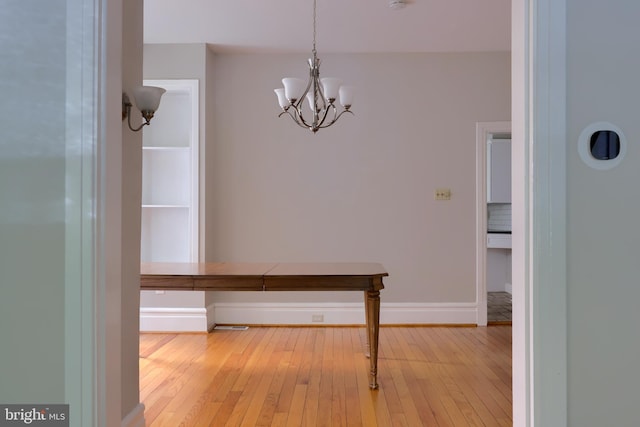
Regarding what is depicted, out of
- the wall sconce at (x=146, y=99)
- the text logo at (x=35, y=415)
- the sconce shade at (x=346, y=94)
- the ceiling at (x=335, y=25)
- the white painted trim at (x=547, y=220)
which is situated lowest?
the text logo at (x=35, y=415)

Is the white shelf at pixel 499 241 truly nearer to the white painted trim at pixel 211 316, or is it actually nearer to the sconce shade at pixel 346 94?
the white painted trim at pixel 211 316

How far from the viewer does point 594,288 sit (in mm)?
1409

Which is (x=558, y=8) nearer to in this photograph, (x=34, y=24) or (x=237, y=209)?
(x=34, y=24)

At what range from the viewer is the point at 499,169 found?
6.34 m

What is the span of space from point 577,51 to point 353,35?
3.22 m

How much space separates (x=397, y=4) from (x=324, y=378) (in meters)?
2.73

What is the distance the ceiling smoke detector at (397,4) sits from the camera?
3.63m

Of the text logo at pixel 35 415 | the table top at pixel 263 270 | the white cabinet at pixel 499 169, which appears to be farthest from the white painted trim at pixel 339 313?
the text logo at pixel 35 415

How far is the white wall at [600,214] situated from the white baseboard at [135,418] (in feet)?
5.38

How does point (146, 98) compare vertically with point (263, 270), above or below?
above

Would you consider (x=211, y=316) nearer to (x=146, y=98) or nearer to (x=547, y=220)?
(x=146, y=98)

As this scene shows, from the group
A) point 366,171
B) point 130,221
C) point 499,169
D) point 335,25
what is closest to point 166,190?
point 366,171

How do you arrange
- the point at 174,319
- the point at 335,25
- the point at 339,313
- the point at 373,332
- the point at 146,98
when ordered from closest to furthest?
the point at 146,98, the point at 373,332, the point at 335,25, the point at 174,319, the point at 339,313

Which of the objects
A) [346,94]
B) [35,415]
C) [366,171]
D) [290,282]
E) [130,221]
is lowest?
[35,415]
